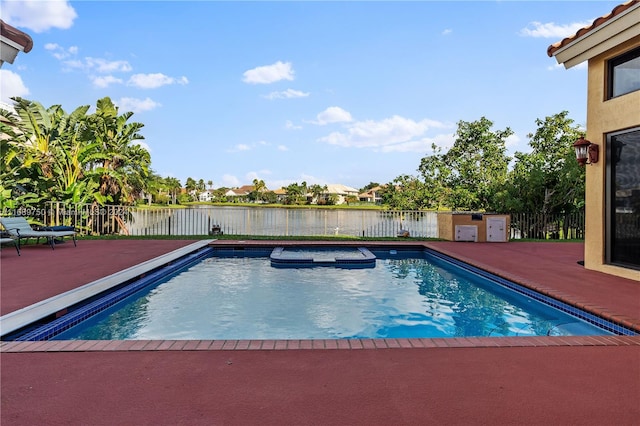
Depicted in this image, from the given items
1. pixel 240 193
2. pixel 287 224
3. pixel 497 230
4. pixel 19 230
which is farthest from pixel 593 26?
pixel 240 193

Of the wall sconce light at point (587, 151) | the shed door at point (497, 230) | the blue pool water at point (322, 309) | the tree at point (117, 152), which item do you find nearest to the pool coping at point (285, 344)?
the blue pool water at point (322, 309)

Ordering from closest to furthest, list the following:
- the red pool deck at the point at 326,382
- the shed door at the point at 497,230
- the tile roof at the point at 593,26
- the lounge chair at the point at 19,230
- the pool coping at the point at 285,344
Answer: the red pool deck at the point at 326,382
the pool coping at the point at 285,344
the tile roof at the point at 593,26
the lounge chair at the point at 19,230
the shed door at the point at 497,230

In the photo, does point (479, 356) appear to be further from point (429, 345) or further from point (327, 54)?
point (327, 54)

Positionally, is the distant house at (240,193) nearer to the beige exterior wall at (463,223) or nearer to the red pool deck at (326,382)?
the beige exterior wall at (463,223)

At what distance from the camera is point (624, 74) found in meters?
7.19

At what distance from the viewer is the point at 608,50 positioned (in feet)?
23.9

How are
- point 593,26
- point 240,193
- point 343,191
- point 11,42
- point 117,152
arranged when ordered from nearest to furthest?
point 11,42 → point 593,26 → point 117,152 → point 343,191 → point 240,193

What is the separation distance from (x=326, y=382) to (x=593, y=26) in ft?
25.5

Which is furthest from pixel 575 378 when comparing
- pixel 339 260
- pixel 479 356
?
pixel 339 260

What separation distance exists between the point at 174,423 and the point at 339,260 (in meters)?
8.18

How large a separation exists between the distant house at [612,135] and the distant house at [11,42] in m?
8.23

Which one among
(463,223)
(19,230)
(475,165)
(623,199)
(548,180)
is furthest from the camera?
(475,165)

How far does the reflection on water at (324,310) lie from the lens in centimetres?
543

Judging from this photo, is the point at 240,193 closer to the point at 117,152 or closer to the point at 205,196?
the point at 205,196
